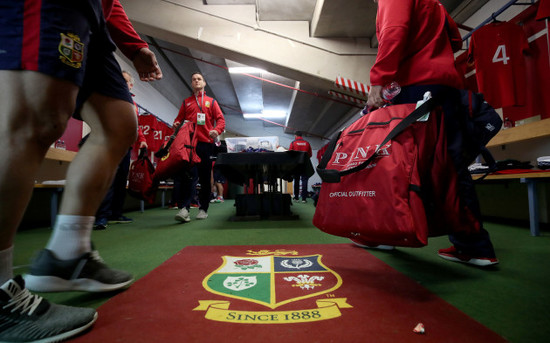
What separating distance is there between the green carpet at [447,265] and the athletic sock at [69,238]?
0.55 ft

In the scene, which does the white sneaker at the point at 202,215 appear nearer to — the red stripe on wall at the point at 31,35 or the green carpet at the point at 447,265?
the green carpet at the point at 447,265

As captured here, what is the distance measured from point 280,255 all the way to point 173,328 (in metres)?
0.76

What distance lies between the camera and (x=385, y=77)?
113 cm

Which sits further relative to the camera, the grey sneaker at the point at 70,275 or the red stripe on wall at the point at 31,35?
the grey sneaker at the point at 70,275

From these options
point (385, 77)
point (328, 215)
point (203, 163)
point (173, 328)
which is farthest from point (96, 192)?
point (203, 163)

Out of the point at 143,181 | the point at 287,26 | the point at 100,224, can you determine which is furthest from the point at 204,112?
the point at 287,26

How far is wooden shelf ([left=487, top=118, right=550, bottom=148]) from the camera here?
2.31 metres

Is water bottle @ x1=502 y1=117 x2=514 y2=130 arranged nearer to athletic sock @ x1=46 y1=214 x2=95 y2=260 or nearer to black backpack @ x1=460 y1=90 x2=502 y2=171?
black backpack @ x1=460 y1=90 x2=502 y2=171

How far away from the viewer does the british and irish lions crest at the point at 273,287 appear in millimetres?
689

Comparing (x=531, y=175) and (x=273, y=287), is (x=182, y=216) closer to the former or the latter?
(x=273, y=287)

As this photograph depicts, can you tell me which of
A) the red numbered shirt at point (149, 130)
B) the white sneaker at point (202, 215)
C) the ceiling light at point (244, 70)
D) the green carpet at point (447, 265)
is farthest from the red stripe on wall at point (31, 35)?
the ceiling light at point (244, 70)

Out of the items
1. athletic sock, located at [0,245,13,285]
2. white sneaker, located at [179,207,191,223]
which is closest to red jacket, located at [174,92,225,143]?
white sneaker, located at [179,207,191,223]

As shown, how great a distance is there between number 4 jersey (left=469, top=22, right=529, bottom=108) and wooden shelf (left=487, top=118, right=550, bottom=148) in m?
0.30

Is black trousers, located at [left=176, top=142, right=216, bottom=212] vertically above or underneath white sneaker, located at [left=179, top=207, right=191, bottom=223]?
above
